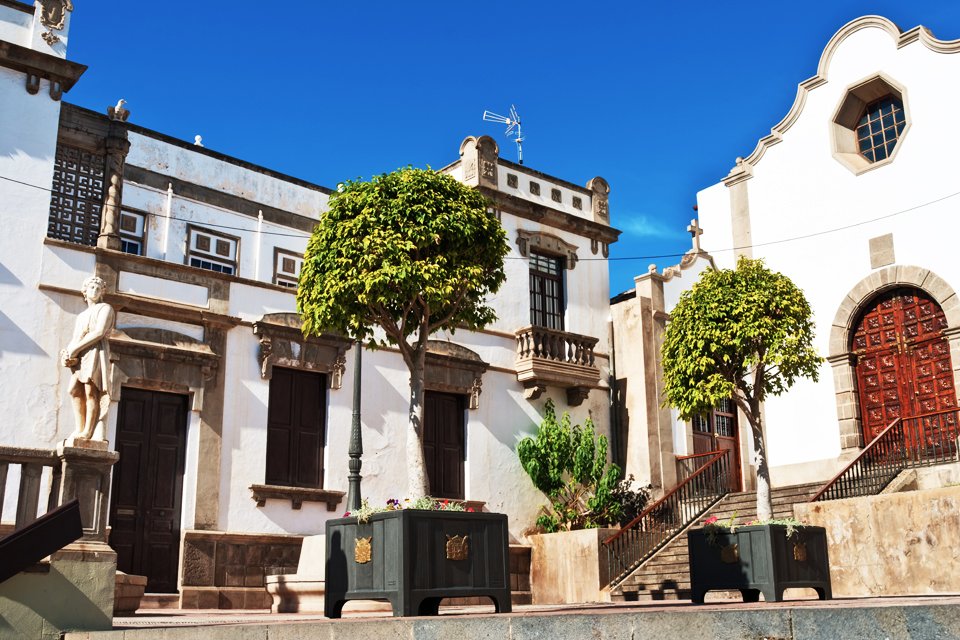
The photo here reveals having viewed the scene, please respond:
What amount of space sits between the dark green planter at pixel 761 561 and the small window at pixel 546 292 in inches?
362

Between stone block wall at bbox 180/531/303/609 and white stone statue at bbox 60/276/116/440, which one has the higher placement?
white stone statue at bbox 60/276/116/440

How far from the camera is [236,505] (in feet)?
51.3

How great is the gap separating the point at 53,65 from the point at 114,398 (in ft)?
17.5

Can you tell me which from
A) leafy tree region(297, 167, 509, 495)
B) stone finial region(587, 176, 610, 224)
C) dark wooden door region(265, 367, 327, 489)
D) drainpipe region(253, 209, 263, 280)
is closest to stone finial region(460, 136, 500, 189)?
stone finial region(587, 176, 610, 224)

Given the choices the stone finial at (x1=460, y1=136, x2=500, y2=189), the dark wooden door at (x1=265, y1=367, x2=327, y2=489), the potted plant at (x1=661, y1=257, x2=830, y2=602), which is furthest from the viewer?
the stone finial at (x1=460, y1=136, x2=500, y2=189)

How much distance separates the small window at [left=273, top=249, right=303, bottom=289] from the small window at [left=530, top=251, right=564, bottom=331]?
191 inches

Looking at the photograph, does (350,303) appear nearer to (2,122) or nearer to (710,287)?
(710,287)

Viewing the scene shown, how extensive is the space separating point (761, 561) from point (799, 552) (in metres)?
0.52

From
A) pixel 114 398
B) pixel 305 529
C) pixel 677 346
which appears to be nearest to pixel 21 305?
pixel 114 398

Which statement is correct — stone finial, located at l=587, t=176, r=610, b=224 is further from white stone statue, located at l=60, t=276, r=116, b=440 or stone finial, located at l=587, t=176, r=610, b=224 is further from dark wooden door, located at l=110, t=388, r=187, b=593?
white stone statue, located at l=60, t=276, r=116, b=440

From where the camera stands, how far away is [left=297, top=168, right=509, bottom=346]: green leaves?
34.4ft

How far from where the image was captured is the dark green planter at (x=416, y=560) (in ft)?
26.9

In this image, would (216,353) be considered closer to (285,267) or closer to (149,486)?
(149,486)

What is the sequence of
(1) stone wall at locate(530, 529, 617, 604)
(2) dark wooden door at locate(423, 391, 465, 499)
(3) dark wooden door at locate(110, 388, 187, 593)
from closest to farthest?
(3) dark wooden door at locate(110, 388, 187, 593) < (1) stone wall at locate(530, 529, 617, 604) < (2) dark wooden door at locate(423, 391, 465, 499)
